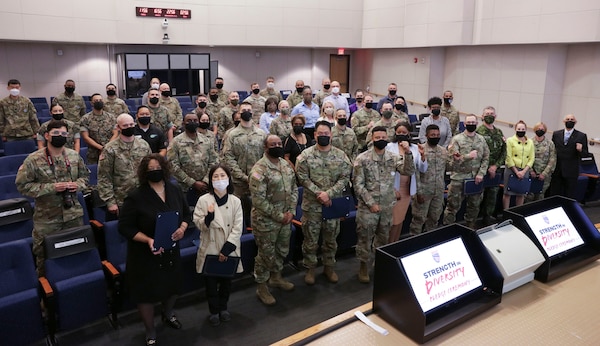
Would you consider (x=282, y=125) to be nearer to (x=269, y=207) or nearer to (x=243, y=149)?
(x=243, y=149)

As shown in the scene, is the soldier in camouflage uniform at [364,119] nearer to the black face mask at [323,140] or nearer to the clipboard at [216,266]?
the black face mask at [323,140]

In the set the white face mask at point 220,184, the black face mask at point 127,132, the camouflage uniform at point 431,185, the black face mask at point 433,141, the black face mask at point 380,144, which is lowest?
the camouflage uniform at point 431,185

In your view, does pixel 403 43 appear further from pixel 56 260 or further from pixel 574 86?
pixel 56 260

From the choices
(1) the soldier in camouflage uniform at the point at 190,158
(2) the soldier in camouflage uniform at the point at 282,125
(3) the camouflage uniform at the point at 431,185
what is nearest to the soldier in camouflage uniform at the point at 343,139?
(2) the soldier in camouflage uniform at the point at 282,125

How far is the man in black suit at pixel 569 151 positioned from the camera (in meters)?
6.92

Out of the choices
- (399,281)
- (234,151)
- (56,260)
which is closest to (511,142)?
(234,151)

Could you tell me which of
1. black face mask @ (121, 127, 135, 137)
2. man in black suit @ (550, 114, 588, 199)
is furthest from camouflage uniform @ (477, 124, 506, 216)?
black face mask @ (121, 127, 135, 137)

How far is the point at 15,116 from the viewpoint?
7.57 meters

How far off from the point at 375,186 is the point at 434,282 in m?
2.52

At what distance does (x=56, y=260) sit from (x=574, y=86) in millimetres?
10630

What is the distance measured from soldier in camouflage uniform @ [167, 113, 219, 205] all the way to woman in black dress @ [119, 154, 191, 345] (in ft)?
5.13

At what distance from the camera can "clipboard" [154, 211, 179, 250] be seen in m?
3.30

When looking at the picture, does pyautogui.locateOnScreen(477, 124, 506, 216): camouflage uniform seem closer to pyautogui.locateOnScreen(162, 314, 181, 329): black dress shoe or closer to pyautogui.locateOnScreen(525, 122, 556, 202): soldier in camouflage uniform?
pyautogui.locateOnScreen(525, 122, 556, 202): soldier in camouflage uniform

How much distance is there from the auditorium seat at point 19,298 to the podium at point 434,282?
276cm
